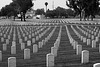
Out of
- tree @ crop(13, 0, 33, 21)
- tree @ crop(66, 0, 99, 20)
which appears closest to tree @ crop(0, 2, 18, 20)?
tree @ crop(13, 0, 33, 21)

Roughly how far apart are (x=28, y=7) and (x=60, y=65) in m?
41.1

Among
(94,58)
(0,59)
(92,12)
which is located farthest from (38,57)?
(92,12)

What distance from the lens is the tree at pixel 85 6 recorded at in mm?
41131

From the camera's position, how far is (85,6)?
141 ft

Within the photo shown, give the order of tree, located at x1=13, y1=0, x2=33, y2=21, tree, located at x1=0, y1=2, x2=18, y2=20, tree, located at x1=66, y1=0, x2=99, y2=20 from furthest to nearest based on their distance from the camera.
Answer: tree, located at x1=0, y1=2, x2=18, y2=20
tree, located at x1=13, y1=0, x2=33, y2=21
tree, located at x1=66, y1=0, x2=99, y2=20

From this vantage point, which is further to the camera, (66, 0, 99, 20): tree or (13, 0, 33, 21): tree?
(13, 0, 33, 21): tree

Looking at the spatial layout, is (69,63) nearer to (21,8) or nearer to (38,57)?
(38,57)

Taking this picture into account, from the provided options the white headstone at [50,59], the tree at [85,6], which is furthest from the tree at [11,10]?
the white headstone at [50,59]

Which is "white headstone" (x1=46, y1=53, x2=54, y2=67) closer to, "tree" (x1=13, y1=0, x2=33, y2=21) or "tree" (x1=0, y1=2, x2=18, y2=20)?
"tree" (x1=13, y1=0, x2=33, y2=21)

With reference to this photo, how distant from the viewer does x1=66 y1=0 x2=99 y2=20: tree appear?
41.1 m

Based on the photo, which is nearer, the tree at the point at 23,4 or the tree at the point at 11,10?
the tree at the point at 23,4

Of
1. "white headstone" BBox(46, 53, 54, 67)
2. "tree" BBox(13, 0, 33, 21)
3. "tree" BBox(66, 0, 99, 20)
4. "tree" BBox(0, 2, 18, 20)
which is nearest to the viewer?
"white headstone" BBox(46, 53, 54, 67)

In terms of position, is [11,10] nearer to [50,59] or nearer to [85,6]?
[85,6]

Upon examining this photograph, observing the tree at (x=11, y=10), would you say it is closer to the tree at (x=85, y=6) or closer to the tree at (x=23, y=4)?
the tree at (x=23, y=4)
